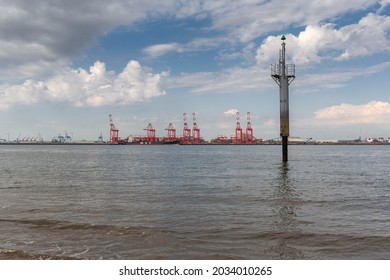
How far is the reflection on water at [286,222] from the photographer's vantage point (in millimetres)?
11367

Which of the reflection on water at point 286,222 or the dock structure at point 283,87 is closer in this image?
the reflection on water at point 286,222

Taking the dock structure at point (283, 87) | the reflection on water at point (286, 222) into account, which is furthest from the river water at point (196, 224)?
the dock structure at point (283, 87)

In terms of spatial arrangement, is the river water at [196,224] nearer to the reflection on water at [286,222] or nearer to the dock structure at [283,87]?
the reflection on water at [286,222]

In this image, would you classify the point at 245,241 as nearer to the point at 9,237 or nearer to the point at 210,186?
the point at 9,237

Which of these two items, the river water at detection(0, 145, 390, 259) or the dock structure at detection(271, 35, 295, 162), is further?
the dock structure at detection(271, 35, 295, 162)

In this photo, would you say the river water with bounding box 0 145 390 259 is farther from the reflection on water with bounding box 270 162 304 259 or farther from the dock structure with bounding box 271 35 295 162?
the dock structure with bounding box 271 35 295 162

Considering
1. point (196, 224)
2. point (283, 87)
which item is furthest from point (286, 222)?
point (283, 87)

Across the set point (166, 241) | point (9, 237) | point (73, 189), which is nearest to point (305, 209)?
point (166, 241)

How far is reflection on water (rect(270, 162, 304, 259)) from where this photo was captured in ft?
37.3

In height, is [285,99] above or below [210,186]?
above

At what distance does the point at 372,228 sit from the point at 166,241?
7.98 m

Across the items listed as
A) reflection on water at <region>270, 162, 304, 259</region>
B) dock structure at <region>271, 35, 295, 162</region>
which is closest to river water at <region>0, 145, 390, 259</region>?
reflection on water at <region>270, 162, 304, 259</region>

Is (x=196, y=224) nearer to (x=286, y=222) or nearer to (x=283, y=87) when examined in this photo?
(x=286, y=222)

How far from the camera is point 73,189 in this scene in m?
27.6
